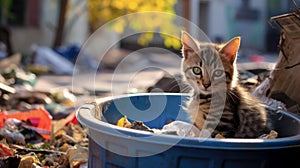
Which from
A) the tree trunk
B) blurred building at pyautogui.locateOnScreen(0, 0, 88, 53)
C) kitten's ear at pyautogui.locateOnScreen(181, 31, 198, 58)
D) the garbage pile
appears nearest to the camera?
kitten's ear at pyautogui.locateOnScreen(181, 31, 198, 58)

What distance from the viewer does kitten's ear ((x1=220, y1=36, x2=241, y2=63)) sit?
2.27 meters

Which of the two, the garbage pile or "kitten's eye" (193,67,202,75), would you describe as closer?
"kitten's eye" (193,67,202,75)

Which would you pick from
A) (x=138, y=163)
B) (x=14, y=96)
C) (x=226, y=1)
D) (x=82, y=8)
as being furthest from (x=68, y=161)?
(x=226, y=1)

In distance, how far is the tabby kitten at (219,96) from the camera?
2.20m

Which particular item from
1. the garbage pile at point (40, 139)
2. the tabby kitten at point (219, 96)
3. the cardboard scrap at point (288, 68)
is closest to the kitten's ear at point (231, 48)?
the tabby kitten at point (219, 96)

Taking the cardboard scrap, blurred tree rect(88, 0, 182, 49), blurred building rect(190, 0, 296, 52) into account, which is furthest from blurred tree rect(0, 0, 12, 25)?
the cardboard scrap

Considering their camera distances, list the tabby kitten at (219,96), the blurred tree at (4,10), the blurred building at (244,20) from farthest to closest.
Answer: the blurred building at (244,20)
the blurred tree at (4,10)
the tabby kitten at (219,96)

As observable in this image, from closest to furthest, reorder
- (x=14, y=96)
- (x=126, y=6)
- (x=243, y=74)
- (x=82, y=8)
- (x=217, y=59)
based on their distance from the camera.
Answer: (x=217, y=59) → (x=243, y=74) → (x=14, y=96) → (x=126, y=6) → (x=82, y=8)

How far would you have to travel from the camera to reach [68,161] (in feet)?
8.48

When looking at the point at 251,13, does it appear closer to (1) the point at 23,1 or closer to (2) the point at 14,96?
(1) the point at 23,1

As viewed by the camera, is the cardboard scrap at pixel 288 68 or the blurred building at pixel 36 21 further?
the blurred building at pixel 36 21

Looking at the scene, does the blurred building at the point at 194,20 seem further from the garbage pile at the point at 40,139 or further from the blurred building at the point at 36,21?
the garbage pile at the point at 40,139

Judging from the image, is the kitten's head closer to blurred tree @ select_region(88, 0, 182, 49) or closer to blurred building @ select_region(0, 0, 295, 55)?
blurred tree @ select_region(88, 0, 182, 49)

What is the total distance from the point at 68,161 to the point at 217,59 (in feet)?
3.12
